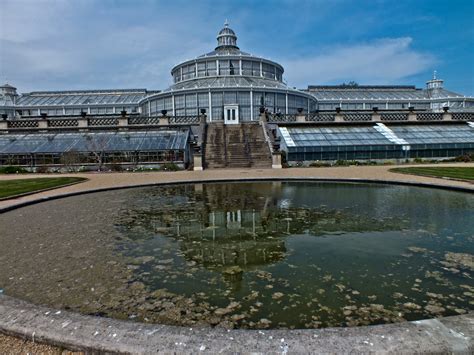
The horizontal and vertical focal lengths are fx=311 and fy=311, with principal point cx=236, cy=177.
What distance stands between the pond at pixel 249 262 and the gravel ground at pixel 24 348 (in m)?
0.99

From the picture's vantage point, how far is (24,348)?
9.46 feet

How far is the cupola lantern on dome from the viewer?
54.9 metres

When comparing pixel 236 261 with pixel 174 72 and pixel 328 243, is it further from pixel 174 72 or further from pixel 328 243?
pixel 174 72

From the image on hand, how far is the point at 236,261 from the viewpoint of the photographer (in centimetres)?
566

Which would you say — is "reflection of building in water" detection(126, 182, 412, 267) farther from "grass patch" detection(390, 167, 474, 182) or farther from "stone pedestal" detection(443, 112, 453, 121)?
"stone pedestal" detection(443, 112, 453, 121)

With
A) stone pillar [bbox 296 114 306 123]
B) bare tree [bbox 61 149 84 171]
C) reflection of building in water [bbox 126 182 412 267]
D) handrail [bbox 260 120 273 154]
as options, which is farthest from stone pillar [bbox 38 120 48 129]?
reflection of building in water [bbox 126 182 412 267]

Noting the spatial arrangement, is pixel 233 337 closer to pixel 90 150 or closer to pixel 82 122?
pixel 90 150

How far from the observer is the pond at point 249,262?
3.95 meters

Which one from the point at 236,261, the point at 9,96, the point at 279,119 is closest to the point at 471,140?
the point at 279,119

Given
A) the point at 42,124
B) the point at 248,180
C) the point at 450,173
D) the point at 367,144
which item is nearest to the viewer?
the point at 450,173

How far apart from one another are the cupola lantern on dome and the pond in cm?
5032

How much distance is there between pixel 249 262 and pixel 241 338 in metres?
2.85

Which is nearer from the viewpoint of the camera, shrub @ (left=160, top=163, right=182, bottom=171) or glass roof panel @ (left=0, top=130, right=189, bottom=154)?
shrub @ (left=160, top=163, right=182, bottom=171)

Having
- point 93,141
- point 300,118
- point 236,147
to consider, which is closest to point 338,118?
point 300,118
